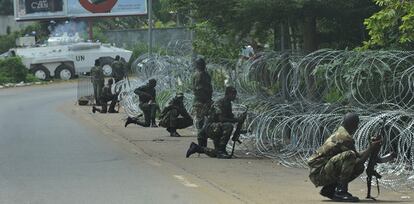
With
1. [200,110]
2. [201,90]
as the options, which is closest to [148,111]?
[200,110]

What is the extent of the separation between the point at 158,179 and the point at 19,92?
29778mm

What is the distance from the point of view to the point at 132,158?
13.9 m

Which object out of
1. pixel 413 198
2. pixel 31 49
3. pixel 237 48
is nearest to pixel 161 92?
pixel 237 48

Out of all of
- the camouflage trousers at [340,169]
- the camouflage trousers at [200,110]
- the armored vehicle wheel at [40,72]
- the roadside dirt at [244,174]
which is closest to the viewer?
the camouflage trousers at [340,169]

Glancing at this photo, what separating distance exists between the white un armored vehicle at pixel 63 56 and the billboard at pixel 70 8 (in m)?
9.76

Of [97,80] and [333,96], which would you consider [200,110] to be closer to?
[333,96]

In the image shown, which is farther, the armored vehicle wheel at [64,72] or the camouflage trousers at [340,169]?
the armored vehicle wheel at [64,72]

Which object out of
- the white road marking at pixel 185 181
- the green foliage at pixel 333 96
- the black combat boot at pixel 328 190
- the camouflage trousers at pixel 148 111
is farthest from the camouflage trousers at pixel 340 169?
the camouflage trousers at pixel 148 111

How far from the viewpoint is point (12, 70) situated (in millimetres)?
47531

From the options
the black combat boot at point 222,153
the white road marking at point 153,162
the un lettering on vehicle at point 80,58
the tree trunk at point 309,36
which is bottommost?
the un lettering on vehicle at point 80,58

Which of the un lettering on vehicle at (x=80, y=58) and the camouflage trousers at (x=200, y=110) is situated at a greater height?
the camouflage trousers at (x=200, y=110)

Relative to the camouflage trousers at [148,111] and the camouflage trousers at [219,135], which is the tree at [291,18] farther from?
the camouflage trousers at [148,111]

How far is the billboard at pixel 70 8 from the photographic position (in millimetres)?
60188

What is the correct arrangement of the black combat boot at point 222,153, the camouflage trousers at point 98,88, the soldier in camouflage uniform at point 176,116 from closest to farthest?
the black combat boot at point 222,153 → the soldier in camouflage uniform at point 176,116 → the camouflage trousers at point 98,88
